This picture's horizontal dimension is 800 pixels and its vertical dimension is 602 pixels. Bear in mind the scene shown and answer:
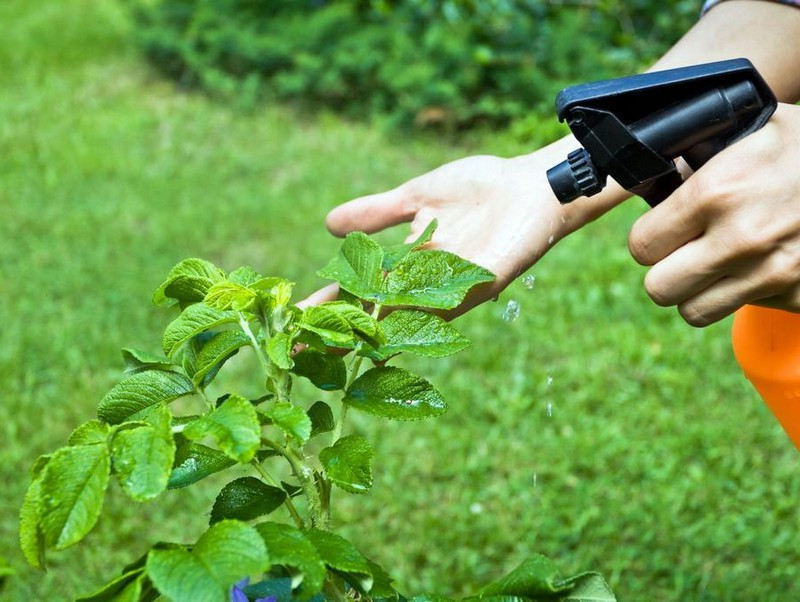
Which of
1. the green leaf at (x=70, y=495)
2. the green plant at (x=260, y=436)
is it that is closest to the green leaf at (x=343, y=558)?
the green plant at (x=260, y=436)

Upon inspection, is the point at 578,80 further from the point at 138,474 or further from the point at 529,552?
the point at 138,474

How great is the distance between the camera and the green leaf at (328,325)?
1.02 metres

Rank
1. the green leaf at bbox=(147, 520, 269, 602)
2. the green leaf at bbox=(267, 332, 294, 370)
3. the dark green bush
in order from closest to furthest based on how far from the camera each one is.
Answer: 1. the green leaf at bbox=(147, 520, 269, 602)
2. the green leaf at bbox=(267, 332, 294, 370)
3. the dark green bush

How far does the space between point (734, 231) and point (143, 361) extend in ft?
2.44

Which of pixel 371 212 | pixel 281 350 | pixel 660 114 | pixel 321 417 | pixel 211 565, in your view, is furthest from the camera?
pixel 371 212

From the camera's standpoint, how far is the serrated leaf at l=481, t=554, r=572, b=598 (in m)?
1.04

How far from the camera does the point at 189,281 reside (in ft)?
3.83

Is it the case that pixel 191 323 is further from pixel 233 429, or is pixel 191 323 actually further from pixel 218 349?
pixel 233 429

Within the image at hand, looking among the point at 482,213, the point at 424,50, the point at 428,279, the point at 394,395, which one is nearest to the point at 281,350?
the point at 394,395

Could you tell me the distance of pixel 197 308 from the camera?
111 centimetres

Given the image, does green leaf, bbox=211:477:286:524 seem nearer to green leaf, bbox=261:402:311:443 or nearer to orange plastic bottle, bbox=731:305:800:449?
green leaf, bbox=261:402:311:443

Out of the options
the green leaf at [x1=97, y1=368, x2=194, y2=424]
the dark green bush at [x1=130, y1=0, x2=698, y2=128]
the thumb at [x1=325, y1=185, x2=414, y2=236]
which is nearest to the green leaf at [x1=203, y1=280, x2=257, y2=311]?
the green leaf at [x1=97, y1=368, x2=194, y2=424]

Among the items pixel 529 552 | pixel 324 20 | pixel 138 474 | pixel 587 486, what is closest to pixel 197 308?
pixel 138 474

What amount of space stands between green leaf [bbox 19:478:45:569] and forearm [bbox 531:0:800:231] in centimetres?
106
